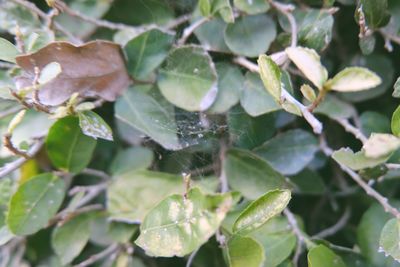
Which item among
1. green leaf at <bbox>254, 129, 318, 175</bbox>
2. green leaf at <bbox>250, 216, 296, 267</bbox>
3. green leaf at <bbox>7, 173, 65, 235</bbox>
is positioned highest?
green leaf at <bbox>254, 129, 318, 175</bbox>

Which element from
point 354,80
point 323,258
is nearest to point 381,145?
point 354,80

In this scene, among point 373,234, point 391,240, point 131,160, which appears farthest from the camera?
point 131,160

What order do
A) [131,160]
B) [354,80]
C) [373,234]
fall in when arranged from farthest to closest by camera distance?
1. [131,160]
2. [373,234]
3. [354,80]

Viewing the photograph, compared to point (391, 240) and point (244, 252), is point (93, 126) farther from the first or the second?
point (391, 240)

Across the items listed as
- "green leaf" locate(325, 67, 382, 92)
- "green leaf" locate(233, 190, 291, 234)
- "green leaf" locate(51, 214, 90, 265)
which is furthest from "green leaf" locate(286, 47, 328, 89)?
"green leaf" locate(51, 214, 90, 265)

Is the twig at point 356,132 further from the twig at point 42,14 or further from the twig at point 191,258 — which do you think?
the twig at point 42,14

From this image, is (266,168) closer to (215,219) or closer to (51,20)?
(215,219)

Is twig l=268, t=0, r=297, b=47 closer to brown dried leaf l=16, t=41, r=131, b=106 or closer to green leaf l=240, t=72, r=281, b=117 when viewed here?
green leaf l=240, t=72, r=281, b=117
